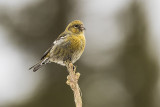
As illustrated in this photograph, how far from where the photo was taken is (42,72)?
18516 millimetres

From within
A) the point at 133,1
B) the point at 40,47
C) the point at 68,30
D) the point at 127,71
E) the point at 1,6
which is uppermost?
the point at 1,6

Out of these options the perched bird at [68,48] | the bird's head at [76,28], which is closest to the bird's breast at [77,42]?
the perched bird at [68,48]

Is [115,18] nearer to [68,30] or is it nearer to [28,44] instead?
[28,44]

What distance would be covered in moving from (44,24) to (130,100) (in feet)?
16.1

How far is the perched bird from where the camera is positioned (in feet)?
29.7

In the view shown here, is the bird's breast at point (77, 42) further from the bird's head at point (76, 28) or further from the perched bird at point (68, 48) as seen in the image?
the bird's head at point (76, 28)

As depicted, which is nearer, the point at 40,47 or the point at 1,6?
the point at 40,47

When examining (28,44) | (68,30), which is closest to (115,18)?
(28,44)

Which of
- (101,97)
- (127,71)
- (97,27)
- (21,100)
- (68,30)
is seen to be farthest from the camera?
(97,27)

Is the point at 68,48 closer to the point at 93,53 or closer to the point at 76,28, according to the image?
the point at 76,28

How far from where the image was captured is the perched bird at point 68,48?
356 inches

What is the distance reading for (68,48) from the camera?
9.23 metres

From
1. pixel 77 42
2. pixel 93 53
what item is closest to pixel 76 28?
pixel 77 42

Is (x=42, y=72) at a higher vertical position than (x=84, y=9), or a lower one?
lower
